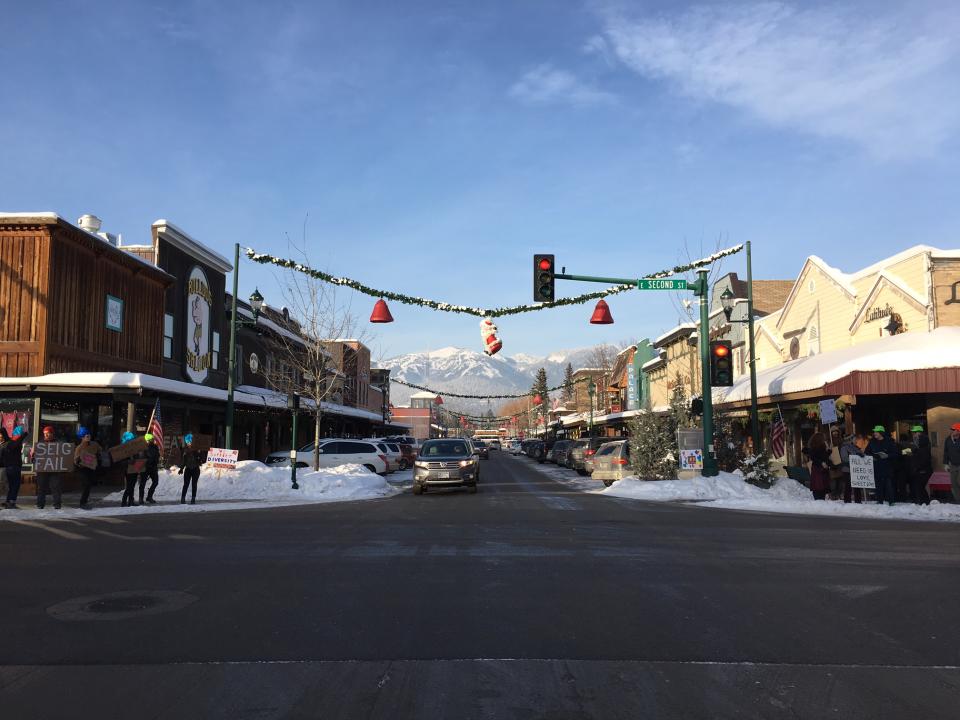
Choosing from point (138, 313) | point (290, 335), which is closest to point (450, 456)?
point (138, 313)

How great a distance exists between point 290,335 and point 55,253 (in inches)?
763

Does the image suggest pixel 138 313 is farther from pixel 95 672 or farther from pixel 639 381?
pixel 639 381

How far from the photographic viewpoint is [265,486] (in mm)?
21891

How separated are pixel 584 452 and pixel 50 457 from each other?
23.3 m

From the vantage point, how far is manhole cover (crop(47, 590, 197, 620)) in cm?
675

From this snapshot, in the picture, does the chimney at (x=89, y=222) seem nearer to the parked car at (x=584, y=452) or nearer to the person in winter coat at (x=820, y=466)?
the parked car at (x=584, y=452)

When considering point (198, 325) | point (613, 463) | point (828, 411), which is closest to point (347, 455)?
point (198, 325)

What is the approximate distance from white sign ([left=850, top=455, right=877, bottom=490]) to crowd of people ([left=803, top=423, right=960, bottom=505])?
0.10m

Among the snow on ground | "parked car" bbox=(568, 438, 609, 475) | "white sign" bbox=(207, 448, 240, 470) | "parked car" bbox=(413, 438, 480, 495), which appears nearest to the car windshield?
"parked car" bbox=(413, 438, 480, 495)

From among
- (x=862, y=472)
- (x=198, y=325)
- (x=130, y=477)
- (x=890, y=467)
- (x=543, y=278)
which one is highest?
Answer: (x=198, y=325)

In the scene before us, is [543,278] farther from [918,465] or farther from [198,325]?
[198,325]

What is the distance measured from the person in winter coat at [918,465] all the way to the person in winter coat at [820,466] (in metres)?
1.65

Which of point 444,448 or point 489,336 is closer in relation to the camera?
point 444,448

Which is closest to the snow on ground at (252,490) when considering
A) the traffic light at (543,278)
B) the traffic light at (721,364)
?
the traffic light at (543,278)
